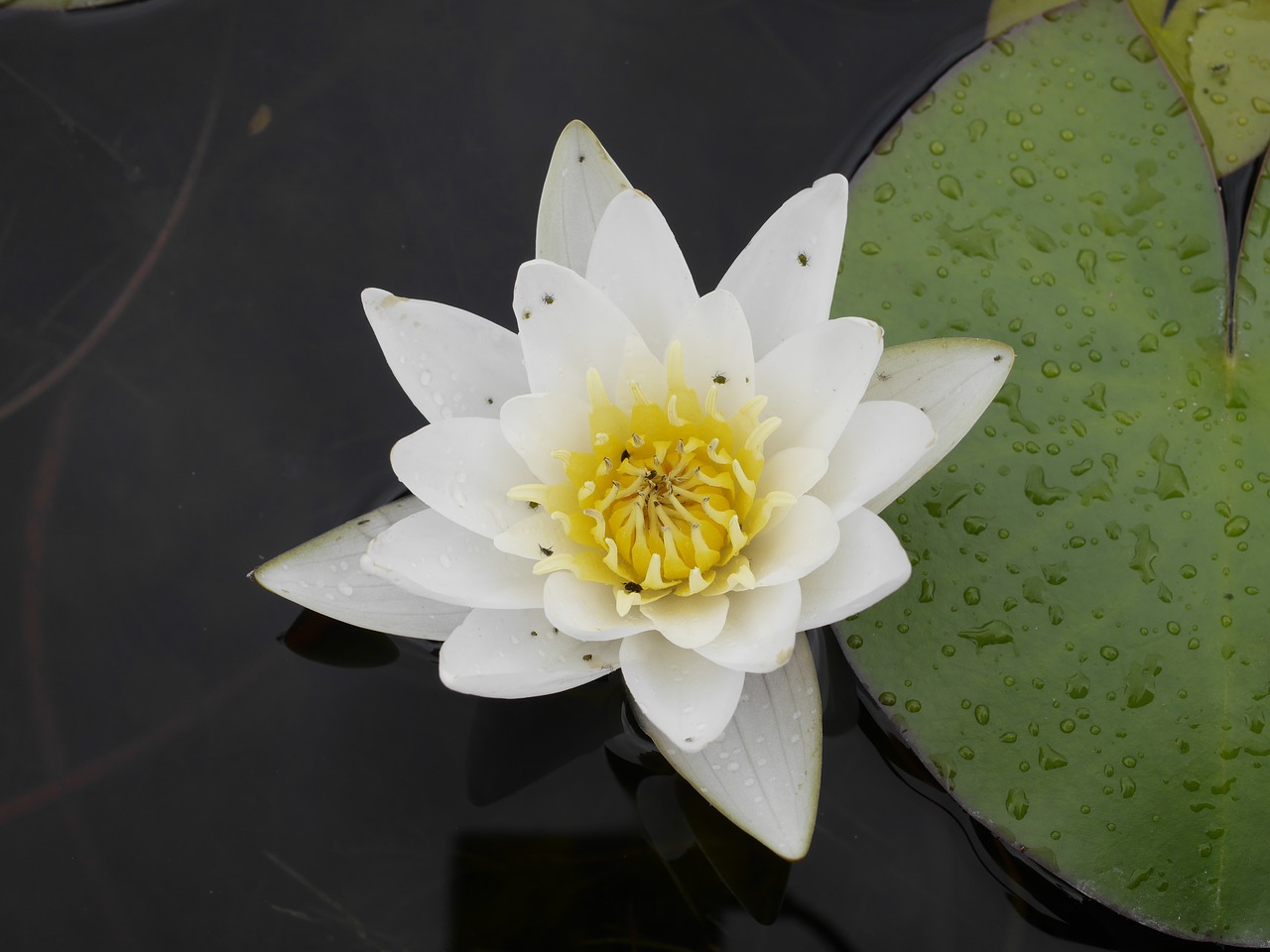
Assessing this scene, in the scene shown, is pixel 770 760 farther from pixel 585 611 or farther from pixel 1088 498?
pixel 1088 498

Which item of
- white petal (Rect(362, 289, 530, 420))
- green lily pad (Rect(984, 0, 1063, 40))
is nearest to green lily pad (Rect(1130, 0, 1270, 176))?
green lily pad (Rect(984, 0, 1063, 40))

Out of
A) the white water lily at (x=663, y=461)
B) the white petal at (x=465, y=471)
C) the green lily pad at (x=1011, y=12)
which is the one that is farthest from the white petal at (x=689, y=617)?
the green lily pad at (x=1011, y=12)

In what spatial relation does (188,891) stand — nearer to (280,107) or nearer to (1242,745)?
(280,107)

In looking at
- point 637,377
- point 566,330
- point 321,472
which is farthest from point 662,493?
point 321,472

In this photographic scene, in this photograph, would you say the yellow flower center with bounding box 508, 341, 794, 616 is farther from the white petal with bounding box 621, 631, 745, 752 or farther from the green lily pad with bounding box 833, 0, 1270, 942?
the green lily pad with bounding box 833, 0, 1270, 942

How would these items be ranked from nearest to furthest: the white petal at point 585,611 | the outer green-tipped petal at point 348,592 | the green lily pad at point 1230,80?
the white petal at point 585,611 → the outer green-tipped petal at point 348,592 → the green lily pad at point 1230,80

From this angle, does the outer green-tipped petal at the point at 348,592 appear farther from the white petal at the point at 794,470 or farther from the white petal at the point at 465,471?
the white petal at the point at 794,470

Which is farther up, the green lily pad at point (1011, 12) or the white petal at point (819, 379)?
the green lily pad at point (1011, 12)
